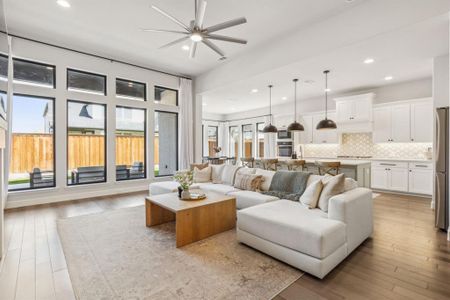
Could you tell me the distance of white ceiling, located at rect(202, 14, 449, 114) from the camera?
3.45 meters

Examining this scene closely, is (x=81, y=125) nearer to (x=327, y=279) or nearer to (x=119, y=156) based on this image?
(x=119, y=156)

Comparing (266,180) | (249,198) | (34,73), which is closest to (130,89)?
(34,73)

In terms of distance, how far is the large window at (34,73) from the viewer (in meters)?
4.64

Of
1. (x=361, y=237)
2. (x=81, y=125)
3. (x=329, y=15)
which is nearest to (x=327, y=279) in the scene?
(x=361, y=237)

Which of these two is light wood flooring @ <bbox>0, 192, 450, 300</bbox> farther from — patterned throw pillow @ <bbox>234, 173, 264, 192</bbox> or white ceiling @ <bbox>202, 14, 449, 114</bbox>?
white ceiling @ <bbox>202, 14, 449, 114</bbox>

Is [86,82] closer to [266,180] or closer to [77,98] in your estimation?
[77,98]

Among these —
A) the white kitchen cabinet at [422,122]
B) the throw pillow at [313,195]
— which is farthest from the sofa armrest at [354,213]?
the white kitchen cabinet at [422,122]

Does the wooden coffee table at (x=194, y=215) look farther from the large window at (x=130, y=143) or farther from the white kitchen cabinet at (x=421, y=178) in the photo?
the white kitchen cabinet at (x=421, y=178)

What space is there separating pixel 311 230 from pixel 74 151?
561 cm

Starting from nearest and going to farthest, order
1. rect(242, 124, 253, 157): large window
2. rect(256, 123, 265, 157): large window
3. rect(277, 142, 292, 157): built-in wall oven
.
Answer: rect(277, 142, 292, 157): built-in wall oven → rect(256, 123, 265, 157): large window → rect(242, 124, 253, 157): large window

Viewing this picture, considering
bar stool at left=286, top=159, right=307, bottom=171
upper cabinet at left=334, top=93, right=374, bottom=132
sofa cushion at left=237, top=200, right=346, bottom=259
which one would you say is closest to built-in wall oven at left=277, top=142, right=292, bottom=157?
upper cabinet at left=334, top=93, right=374, bottom=132

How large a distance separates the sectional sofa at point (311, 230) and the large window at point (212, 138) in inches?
347

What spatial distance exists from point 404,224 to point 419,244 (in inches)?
32.4

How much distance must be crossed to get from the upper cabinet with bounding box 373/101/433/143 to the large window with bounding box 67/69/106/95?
7550mm
